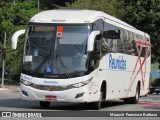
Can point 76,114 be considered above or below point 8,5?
below

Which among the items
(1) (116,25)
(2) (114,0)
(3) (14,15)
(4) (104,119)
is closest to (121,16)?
(2) (114,0)

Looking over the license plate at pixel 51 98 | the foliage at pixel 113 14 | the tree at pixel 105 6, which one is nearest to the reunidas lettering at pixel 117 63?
the license plate at pixel 51 98

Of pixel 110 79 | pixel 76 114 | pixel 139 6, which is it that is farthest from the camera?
pixel 139 6

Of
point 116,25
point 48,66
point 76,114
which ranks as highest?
point 116,25

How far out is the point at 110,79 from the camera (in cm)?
2248

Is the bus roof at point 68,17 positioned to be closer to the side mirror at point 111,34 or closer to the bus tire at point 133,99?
the side mirror at point 111,34

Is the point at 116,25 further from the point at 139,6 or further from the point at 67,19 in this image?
the point at 139,6

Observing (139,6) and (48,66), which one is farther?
(139,6)

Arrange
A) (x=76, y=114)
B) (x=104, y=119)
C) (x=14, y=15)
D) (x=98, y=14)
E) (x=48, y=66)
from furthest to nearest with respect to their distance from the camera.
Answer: (x=14, y=15), (x=98, y=14), (x=48, y=66), (x=76, y=114), (x=104, y=119)

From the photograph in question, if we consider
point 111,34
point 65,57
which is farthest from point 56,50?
point 111,34

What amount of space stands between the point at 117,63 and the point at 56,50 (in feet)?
14.6

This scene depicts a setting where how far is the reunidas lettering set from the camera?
22.5 meters

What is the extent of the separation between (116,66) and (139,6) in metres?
28.9

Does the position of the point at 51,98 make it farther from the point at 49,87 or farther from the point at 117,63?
the point at 117,63
